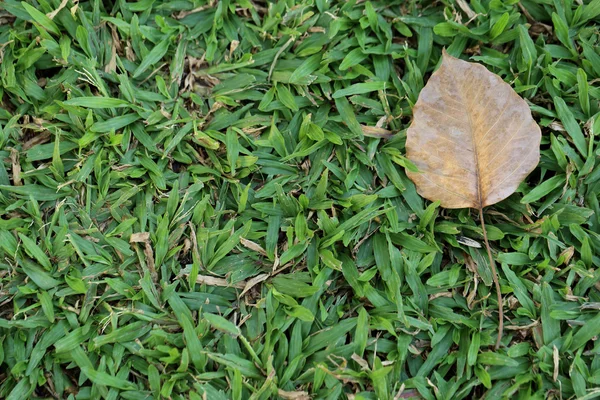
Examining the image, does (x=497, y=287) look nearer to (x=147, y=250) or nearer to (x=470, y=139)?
(x=470, y=139)

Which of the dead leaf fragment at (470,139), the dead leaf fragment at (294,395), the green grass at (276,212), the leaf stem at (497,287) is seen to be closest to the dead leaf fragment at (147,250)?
the green grass at (276,212)

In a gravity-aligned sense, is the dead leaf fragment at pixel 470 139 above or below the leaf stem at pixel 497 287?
above

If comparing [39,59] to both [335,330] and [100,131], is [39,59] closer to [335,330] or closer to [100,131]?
[100,131]

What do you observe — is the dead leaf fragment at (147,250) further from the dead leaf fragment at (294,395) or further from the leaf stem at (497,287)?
the leaf stem at (497,287)

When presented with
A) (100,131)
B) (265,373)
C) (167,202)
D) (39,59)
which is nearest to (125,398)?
(265,373)

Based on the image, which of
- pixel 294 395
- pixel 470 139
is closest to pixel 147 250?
pixel 294 395

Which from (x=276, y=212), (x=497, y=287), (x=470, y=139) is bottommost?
(x=497, y=287)
